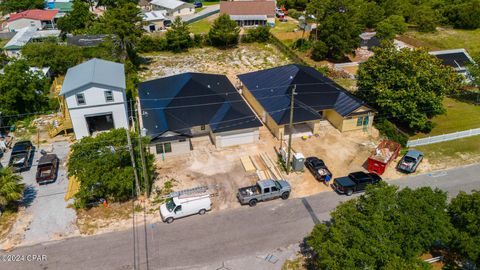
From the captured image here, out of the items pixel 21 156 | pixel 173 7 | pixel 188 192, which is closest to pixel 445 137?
pixel 188 192

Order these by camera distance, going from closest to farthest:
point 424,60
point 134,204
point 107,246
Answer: point 107,246 < point 134,204 < point 424,60

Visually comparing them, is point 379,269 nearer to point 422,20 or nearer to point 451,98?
point 451,98

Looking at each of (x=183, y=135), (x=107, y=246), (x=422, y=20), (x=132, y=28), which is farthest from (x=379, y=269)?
(x=422, y=20)

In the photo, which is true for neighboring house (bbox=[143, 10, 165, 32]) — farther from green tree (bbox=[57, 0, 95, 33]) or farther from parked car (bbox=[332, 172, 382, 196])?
parked car (bbox=[332, 172, 382, 196])

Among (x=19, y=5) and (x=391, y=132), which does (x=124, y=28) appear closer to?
(x=391, y=132)

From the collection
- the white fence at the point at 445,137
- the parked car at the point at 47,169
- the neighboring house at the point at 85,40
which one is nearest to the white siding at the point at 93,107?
the parked car at the point at 47,169

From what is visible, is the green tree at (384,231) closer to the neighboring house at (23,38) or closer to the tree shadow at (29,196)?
the tree shadow at (29,196)
